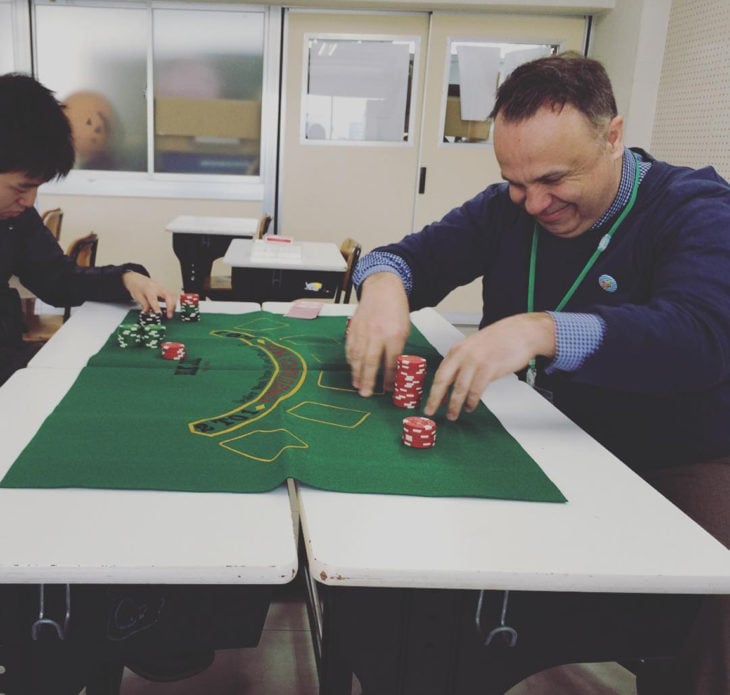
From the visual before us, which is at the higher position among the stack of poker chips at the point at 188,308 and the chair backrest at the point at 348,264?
the stack of poker chips at the point at 188,308

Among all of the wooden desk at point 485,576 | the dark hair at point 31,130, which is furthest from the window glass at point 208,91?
→ the wooden desk at point 485,576

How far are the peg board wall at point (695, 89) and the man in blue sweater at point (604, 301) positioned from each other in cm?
266

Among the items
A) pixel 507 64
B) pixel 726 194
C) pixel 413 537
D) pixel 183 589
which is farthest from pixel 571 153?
pixel 507 64

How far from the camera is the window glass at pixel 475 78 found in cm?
557

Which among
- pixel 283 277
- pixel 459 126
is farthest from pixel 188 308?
pixel 459 126

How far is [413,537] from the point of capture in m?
0.91

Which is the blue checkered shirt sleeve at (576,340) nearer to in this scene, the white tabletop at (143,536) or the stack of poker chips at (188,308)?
the white tabletop at (143,536)

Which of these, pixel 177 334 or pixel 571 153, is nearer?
pixel 571 153

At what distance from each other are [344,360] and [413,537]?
75 centimetres

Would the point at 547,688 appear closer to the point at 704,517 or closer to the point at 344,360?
the point at 704,517

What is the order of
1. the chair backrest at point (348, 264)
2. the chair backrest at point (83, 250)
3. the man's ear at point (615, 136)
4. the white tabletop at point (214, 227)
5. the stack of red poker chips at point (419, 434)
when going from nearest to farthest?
the stack of red poker chips at point (419, 434) → the man's ear at point (615, 136) → the chair backrest at point (83, 250) → the chair backrest at point (348, 264) → the white tabletop at point (214, 227)

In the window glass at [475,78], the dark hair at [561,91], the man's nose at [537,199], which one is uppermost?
the window glass at [475,78]

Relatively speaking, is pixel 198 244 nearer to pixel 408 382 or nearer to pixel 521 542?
pixel 408 382

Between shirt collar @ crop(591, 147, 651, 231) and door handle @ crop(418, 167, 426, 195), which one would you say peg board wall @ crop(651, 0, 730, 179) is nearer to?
door handle @ crop(418, 167, 426, 195)
